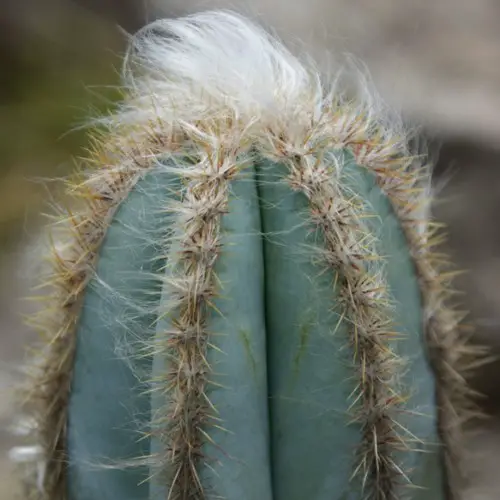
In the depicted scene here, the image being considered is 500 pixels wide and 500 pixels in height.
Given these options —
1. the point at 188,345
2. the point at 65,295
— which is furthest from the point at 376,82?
the point at 188,345

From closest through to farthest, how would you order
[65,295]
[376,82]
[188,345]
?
[188,345]
[65,295]
[376,82]

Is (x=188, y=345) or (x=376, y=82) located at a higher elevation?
(x=188, y=345)

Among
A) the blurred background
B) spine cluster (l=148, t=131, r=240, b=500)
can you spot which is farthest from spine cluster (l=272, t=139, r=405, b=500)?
the blurred background

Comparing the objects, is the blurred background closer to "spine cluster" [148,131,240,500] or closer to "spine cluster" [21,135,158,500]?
"spine cluster" [21,135,158,500]

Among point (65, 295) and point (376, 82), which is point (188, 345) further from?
point (376, 82)

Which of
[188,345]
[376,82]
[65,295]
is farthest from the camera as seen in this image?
[376,82]

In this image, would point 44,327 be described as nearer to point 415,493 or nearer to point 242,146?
point 242,146

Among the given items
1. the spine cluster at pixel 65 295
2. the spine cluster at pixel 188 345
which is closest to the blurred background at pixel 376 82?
the spine cluster at pixel 65 295

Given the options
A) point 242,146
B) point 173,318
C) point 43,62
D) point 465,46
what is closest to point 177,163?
point 242,146

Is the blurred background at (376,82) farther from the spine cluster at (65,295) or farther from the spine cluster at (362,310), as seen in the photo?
the spine cluster at (362,310)

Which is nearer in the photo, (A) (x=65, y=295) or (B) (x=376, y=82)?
(A) (x=65, y=295)
